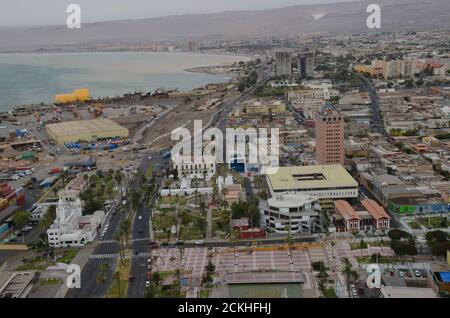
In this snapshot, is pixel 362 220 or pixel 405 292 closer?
pixel 405 292

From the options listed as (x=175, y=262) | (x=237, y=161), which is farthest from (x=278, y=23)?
(x=175, y=262)

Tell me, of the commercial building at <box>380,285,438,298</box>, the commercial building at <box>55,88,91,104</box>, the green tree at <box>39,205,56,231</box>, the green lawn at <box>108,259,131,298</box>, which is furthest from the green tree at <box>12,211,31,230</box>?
the commercial building at <box>55,88,91,104</box>

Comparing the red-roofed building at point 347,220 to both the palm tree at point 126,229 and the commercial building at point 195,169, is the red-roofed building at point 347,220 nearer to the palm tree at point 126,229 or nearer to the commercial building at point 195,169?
the palm tree at point 126,229

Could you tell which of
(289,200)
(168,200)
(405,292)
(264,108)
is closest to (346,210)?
(289,200)

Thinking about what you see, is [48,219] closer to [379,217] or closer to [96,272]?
[96,272]

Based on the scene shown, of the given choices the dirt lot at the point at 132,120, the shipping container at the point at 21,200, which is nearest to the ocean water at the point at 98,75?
the dirt lot at the point at 132,120

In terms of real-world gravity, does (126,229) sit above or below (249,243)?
above

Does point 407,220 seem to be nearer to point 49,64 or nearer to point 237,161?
point 237,161
